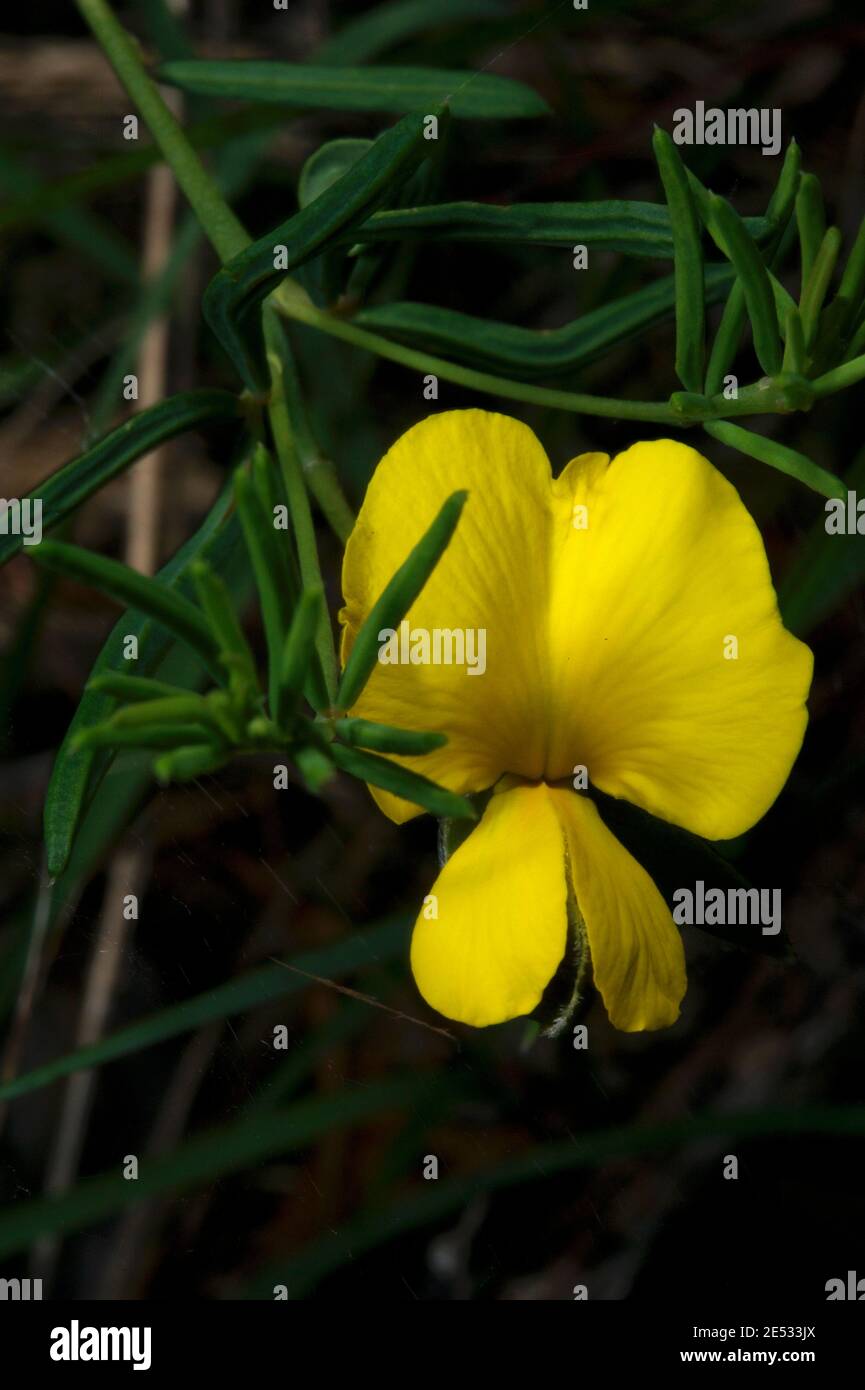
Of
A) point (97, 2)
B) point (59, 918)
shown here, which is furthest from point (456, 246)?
point (59, 918)

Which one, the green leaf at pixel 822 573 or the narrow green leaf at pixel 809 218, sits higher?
the narrow green leaf at pixel 809 218

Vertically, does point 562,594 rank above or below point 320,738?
above

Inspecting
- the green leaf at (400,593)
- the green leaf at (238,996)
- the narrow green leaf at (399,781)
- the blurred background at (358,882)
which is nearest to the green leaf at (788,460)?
the green leaf at (400,593)

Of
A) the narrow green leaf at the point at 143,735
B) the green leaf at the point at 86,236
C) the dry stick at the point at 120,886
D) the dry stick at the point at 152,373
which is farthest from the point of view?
the green leaf at the point at 86,236

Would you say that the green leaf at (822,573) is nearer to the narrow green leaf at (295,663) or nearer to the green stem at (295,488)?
the green stem at (295,488)

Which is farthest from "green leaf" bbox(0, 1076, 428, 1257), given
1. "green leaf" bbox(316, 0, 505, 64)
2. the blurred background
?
"green leaf" bbox(316, 0, 505, 64)

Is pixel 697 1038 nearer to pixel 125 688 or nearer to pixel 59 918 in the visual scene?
pixel 59 918
